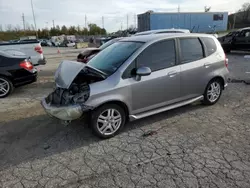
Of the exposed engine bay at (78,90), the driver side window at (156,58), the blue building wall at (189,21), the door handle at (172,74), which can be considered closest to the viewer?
the exposed engine bay at (78,90)

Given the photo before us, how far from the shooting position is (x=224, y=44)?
1405cm

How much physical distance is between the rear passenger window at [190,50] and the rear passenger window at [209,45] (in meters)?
0.19

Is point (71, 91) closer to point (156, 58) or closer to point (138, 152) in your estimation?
point (138, 152)

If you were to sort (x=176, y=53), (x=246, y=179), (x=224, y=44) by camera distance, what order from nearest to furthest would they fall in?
(x=246, y=179) → (x=176, y=53) → (x=224, y=44)

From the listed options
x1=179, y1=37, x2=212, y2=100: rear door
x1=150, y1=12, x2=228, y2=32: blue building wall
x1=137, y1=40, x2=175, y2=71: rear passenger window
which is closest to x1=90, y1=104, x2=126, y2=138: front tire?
x1=137, y1=40, x2=175, y2=71: rear passenger window

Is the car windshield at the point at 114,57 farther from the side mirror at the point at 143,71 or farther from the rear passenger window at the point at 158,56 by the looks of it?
the side mirror at the point at 143,71

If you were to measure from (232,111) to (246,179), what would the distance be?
2.32 metres

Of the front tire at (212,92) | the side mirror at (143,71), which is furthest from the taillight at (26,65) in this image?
the front tire at (212,92)

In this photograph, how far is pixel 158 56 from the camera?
12.7 feet

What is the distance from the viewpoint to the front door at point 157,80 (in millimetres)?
3668

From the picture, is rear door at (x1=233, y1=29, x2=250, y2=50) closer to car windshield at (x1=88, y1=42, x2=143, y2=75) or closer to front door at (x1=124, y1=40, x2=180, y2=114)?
front door at (x1=124, y1=40, x2=180, y2=114)

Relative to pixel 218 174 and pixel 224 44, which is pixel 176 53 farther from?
pixel 224 44

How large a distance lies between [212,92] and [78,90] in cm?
305

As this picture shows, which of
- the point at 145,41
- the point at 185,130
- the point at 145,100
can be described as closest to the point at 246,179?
the point at 185,130
